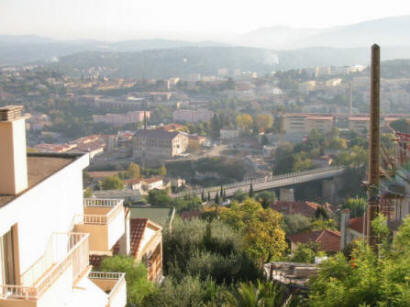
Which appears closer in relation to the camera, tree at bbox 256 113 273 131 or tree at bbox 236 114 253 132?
tree at bbox 256 113 273 131

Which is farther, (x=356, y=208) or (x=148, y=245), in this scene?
(x=356, y=208)

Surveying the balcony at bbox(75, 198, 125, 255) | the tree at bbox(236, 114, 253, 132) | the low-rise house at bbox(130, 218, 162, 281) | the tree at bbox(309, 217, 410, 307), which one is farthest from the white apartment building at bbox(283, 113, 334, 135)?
the balcony at bbox(75, 198, 125, 255)

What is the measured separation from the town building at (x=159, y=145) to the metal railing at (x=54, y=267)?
3356 centimetres

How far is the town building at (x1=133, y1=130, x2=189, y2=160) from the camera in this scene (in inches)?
1420

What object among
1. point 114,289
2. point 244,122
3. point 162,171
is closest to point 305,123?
point 244,122

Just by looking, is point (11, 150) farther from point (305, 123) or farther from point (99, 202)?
point (305, 123)

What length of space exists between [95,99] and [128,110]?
406 cm

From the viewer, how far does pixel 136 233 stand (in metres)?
5.04

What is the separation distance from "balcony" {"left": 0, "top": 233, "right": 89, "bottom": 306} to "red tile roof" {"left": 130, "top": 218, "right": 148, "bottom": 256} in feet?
8.62

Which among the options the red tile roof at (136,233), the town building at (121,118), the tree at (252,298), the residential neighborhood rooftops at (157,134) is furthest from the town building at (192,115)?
the tree at (252,298)

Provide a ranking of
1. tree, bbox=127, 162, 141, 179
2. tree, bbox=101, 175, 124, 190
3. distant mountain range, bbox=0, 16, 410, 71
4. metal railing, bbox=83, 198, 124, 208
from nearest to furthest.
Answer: metal railing, bbox=83, 198, 124, 208 < tree, bbox=101, 175, 124, 190 < tree, bbox=127, 162, 141, 179 < distant mountain range, bbox=0, 16, 410, 71

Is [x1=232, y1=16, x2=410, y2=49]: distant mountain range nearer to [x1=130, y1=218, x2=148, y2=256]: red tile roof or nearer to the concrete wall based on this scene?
[x1=130, y1=218, x2=148, y2=256]: red tile roof

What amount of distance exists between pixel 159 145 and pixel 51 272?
3497cm

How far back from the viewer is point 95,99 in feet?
183
